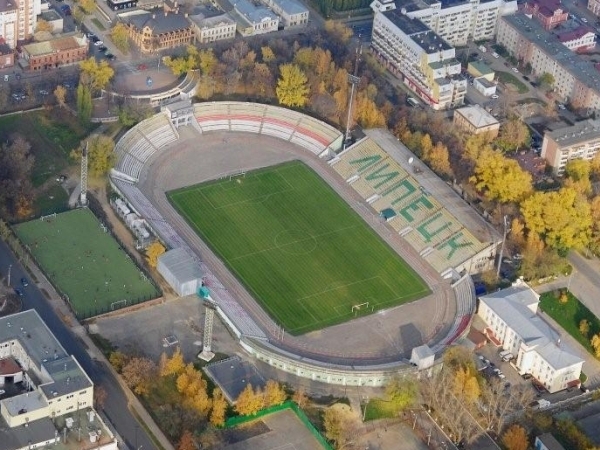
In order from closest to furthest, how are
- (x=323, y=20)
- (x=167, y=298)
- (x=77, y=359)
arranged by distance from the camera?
1. (x=77, y=359)
2. (x=167, y=298)
3. (x=323, y=20)

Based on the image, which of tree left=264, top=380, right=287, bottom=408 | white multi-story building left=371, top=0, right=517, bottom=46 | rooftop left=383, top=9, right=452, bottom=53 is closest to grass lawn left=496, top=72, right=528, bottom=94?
white multi-story building left=371, top=0, right=517, bottom=46

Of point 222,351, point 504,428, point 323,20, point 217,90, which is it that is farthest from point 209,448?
point 323,20

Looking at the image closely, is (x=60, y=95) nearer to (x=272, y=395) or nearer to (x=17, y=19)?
(x=17, y=19)

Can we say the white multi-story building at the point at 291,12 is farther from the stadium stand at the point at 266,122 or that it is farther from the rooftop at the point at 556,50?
the rooftop at the point at 556,50

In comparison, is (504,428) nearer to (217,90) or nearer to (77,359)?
(77,359)

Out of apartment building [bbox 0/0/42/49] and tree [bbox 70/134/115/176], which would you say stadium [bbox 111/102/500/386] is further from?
apartment building [bbox 0/0/42/49]

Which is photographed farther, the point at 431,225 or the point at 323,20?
the point at 323,20

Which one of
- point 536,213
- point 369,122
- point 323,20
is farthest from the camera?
point 323,20
